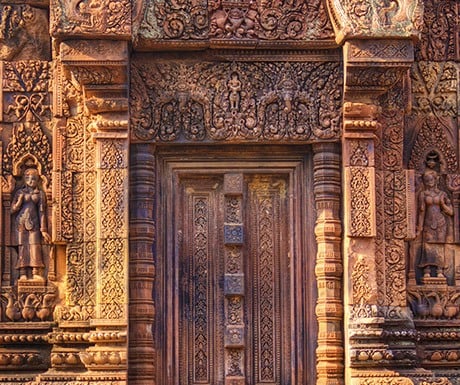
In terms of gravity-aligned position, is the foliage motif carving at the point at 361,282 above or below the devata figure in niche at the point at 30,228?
below

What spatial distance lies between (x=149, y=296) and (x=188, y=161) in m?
1.33

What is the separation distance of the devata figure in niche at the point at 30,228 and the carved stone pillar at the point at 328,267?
2562 millimetres

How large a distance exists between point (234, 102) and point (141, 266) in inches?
69.2

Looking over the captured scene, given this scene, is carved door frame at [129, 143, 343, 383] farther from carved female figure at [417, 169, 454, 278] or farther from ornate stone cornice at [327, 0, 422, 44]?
ornate stone cornice at [327, 0, 422, 44]

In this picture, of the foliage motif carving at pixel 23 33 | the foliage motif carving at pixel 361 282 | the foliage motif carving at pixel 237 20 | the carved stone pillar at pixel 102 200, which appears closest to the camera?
the carved stone pillar at pixel 102 200

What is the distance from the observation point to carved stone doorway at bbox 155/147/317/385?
12266 mm

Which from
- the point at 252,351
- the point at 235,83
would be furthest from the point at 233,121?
the point at 252,351

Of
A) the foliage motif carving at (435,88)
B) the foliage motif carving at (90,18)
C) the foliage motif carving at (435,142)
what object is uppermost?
the foliage motif carving at (90,18)

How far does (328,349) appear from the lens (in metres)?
12.1

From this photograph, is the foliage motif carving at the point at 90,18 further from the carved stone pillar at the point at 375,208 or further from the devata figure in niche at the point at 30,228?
the carved stone pillar at the point at 375,208

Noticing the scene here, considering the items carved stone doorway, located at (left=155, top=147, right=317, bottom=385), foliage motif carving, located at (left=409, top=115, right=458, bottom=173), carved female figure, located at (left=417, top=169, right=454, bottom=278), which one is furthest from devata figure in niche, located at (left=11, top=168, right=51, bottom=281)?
foliage motif carving, located at (left=409, top=115, right=458, bottom=173)

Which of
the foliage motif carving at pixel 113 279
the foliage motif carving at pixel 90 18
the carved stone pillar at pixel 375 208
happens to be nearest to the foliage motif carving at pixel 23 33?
the foliage motif carving at pixel 90 18

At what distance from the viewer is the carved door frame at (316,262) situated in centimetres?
1208

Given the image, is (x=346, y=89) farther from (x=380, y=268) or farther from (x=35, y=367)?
(x=35, y=367)
